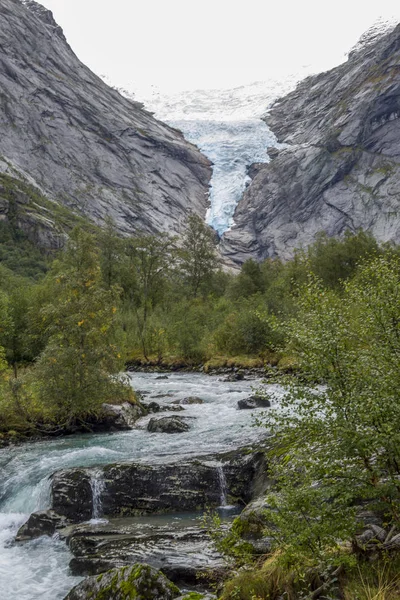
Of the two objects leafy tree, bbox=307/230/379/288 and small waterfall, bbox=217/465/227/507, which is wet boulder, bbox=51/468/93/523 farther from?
leafy tree, bbox=307/230/379/288

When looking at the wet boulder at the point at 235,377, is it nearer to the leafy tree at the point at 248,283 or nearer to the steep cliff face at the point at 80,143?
the leafy tree at the point at 248,283

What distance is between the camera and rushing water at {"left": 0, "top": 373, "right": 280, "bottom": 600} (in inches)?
395

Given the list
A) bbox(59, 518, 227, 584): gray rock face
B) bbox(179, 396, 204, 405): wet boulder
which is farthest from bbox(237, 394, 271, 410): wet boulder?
bbox(59, 518, 227, 584): gray rock face

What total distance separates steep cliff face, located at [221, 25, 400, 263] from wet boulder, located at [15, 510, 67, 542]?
112053 mm

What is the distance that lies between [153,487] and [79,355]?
28.1 ft

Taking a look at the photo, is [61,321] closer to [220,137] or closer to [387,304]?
[387,304]

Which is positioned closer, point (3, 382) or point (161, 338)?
point (3, 382)

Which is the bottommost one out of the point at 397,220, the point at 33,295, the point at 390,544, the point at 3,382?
the point at 390,544

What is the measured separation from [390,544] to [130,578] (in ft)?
12.5

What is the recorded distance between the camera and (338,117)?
147250 mm

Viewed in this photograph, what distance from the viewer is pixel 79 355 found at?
20.3m

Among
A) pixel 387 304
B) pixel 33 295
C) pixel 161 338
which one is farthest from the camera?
pixel 161 338

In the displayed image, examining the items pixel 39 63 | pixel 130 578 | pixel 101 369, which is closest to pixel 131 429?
pixel 101 369

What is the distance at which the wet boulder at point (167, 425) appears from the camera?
19.2 m
